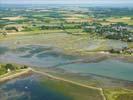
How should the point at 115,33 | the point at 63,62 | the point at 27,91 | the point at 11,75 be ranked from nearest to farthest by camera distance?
1. the point at 27,91
2. the point at 11,75
3. the point at 63,62
4. the point at 115,33

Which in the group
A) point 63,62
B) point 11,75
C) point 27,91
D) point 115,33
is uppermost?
point 27,91

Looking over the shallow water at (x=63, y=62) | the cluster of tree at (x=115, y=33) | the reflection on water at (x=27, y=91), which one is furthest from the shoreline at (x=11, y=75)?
the cluster of tree at (x=115, y=33)

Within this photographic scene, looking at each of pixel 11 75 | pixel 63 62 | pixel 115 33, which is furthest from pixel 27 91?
pixel 115 33

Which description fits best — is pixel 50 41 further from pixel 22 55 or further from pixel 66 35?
pixel 22 55

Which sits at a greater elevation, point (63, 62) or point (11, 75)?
point (11, 75)

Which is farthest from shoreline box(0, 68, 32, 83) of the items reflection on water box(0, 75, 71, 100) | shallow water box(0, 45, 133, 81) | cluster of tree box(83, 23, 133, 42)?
cluster of tree box(83, 23, 133, 42)

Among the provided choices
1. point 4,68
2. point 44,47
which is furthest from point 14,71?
point 44,47

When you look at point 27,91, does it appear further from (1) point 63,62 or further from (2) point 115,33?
(2) point 115,33

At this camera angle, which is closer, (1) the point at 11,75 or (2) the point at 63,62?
(1) the point at 11,75
